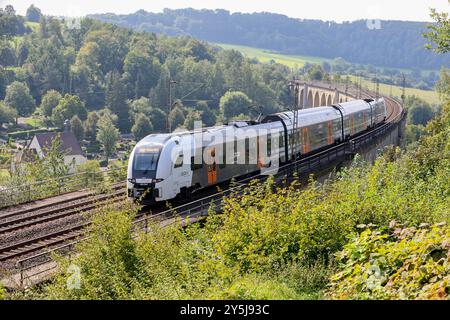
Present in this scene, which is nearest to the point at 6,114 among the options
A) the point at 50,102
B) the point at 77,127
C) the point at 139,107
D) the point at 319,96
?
the point at 50,102

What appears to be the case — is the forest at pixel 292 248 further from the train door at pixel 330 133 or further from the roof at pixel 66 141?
the roof at pixel 66 141

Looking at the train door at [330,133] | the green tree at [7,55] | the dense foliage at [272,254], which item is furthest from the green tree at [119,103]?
the dense foliage at [272,254]

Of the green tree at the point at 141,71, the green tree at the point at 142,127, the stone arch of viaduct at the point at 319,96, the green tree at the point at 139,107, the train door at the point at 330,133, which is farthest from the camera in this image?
the green tree at the point at 141,71

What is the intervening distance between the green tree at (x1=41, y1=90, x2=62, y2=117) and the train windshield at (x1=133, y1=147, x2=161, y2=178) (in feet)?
326

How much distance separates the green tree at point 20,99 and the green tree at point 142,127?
2597cm

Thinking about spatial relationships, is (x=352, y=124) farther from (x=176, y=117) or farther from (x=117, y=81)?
(x=117, y=81)

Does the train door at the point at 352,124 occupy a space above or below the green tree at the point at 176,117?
above

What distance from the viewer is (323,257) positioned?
43.5 feet

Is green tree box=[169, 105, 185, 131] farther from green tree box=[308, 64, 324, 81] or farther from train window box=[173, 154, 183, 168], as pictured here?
train window box=[173, 154, 183, 168]

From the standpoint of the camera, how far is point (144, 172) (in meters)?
22.0

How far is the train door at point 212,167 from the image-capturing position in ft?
79.8
